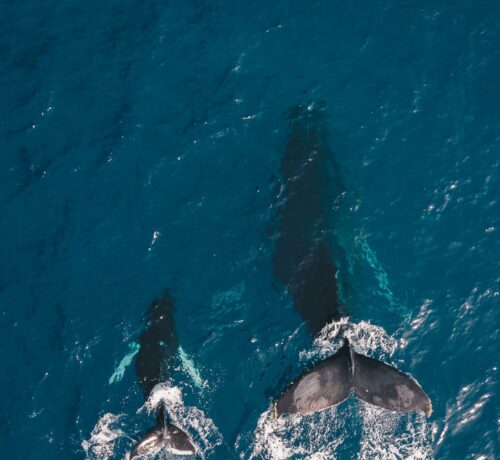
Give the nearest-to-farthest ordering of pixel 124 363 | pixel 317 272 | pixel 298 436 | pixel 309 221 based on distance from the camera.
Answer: pixel 298 436 < pixel 124 363 < pixel 317 272 < pixel 309 221

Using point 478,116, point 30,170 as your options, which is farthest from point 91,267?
point 478,116

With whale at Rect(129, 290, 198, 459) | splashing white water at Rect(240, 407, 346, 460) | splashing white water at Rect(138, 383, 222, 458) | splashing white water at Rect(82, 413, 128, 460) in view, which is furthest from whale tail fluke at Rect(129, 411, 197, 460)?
splashing white water at Rect(240, 407, 346, 460)

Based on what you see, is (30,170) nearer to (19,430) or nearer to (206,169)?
(206,169)

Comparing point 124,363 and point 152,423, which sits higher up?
point 124,363

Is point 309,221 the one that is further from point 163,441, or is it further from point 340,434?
point 163,441

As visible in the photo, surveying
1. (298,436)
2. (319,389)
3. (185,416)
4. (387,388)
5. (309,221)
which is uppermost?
(309,221)

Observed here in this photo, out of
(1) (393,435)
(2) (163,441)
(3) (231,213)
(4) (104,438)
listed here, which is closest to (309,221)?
(3) (231,213)
